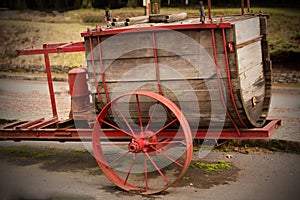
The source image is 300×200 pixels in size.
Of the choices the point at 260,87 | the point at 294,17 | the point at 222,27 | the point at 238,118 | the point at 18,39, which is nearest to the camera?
the point at 222,27

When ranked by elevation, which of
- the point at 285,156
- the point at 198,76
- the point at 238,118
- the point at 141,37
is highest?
the point at 141,37

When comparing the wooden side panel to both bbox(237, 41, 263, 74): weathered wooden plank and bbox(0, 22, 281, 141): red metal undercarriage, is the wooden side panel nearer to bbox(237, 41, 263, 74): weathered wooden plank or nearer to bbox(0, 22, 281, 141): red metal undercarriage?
bbox(237, 41, 263, 74): weathered wooden plank

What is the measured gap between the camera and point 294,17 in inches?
577

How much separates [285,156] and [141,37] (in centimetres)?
285

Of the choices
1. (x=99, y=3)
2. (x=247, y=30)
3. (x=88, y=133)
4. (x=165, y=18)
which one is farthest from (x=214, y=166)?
(x=99, y=3)

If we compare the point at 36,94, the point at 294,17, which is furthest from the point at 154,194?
the point at 294,17

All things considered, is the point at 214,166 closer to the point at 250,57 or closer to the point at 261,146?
the point at 261,146

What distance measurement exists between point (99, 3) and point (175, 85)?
15.4 meters

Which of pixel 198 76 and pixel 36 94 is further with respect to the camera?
pixel 36 94

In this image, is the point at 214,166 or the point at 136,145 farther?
the point at 214,166

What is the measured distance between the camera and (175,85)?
16.8ft

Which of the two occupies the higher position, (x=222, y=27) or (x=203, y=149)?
(x=222, y=27)

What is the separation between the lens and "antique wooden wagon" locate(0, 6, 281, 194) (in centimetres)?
486

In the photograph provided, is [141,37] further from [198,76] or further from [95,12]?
[95,12]
